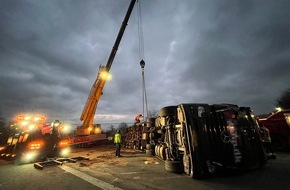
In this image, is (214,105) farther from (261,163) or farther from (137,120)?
(137,120)

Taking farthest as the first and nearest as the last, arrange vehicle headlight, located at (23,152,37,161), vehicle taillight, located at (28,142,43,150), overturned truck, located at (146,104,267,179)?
vehicle taillight, located at (28,142,43,150)
vehicle headlight, located at (23,152,37,161)
overturned truck, located at (146,104,267,179)

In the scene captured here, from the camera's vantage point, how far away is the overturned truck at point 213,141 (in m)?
6.06

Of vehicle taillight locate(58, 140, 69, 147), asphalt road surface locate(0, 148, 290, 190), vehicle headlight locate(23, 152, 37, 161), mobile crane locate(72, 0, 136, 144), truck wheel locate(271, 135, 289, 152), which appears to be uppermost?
mobile crane locate(72, 0, 136, 144)

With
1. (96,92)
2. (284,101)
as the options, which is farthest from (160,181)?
(284,101)

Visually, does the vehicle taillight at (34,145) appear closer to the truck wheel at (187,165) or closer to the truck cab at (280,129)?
the truck wheel at (187,165)

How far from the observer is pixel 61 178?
22.4 feet

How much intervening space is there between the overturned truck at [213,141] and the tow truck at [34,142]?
8.47m

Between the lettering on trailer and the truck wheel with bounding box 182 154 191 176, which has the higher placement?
the lettering on trailer

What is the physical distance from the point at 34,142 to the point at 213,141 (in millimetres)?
10281

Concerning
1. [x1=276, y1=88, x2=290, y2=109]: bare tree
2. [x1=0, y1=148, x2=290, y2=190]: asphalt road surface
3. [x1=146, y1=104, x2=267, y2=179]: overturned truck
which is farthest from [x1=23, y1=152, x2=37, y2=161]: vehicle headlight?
[x1=276, y1=88, x2=290, y2=109]: bare tree

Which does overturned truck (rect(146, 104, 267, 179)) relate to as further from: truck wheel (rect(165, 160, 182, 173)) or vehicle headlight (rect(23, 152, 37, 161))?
vehicle headlight (rect(23, 152, 37, 161))

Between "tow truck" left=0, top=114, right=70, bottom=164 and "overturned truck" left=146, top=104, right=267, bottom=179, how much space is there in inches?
333

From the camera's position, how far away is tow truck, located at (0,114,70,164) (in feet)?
37.3

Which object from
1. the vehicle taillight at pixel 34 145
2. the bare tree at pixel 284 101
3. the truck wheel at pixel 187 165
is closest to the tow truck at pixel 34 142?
the vehicle taillight at pixel 34 145
